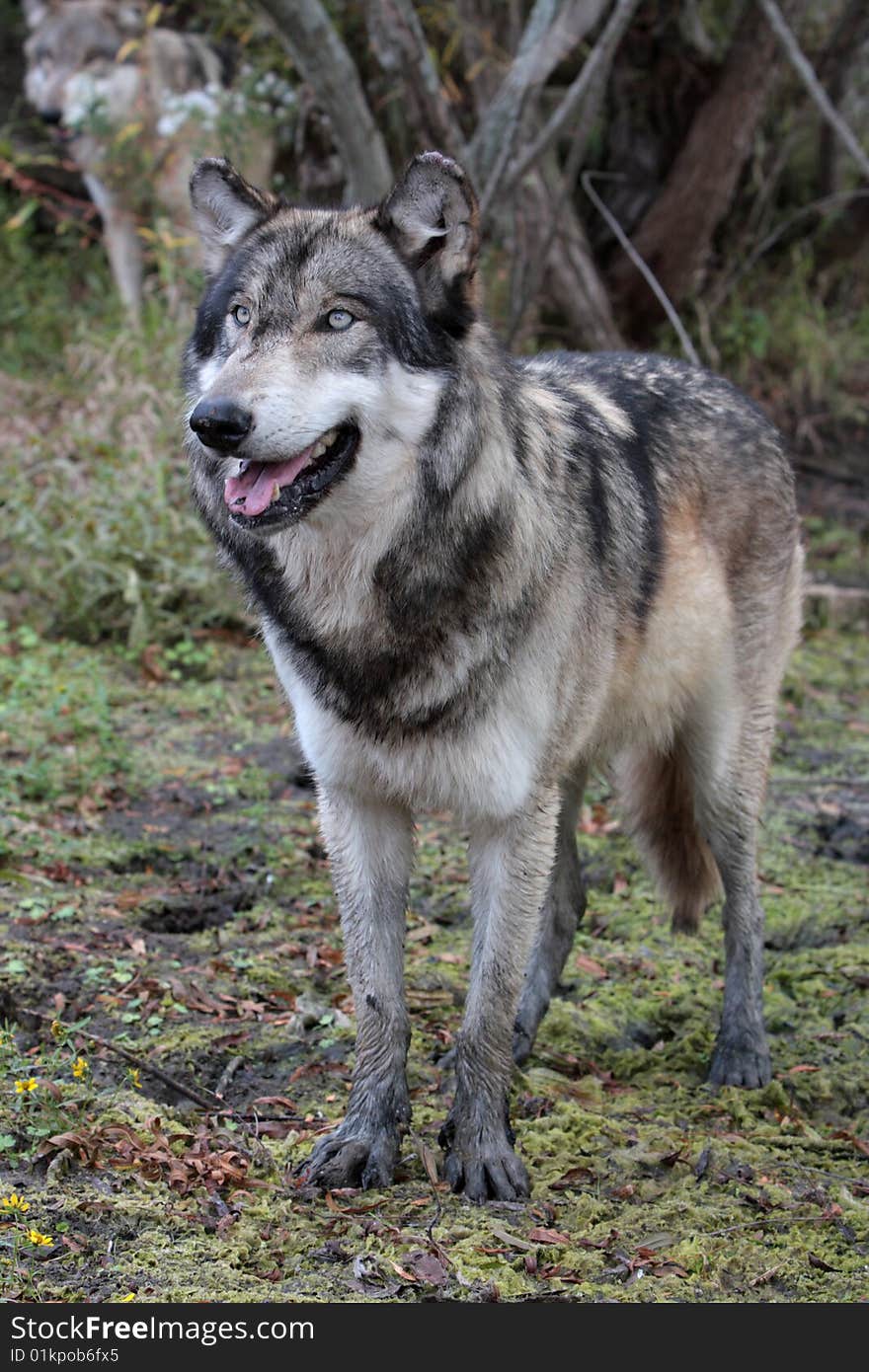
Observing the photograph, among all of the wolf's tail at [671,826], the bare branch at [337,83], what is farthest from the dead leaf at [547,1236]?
the bare branch at [337,83]

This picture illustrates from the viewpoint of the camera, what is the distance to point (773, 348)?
429 inches

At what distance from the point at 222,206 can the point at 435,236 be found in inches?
23.8

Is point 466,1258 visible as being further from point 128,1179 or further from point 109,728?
point 109,728

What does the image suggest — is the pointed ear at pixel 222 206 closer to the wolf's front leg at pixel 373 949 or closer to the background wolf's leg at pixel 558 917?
the wolf's front leg at pixel 373 949

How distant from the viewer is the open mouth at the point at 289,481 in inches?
121

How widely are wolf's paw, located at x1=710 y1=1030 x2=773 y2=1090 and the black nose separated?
250 centimetres

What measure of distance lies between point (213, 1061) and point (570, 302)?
6.60 meters

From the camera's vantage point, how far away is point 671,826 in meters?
4.71

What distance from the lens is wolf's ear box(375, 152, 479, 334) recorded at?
3258mm

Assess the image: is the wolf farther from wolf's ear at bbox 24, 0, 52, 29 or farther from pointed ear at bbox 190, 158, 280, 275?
wolf's ear at bbox 24, 0, 52, 29

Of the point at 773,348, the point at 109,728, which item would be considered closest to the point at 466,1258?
the point at 109,728

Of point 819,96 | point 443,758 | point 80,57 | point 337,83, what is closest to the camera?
point 443,758

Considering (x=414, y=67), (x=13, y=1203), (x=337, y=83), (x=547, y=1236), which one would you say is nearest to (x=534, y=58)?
(x=414, y=67)

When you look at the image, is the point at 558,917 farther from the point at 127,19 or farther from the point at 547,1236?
the point at 127,19
